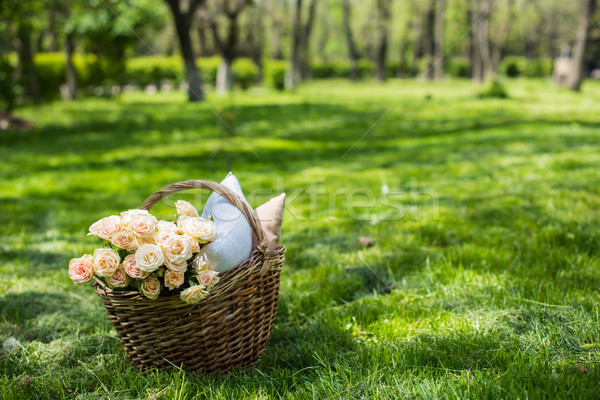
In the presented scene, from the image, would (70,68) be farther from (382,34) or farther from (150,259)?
(382,34)

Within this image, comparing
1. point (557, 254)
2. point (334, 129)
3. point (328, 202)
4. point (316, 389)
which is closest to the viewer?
point (316, 389)

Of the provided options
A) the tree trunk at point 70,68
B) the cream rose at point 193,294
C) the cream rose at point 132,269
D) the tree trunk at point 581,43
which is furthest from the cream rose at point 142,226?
the tree trunk at point 581,43

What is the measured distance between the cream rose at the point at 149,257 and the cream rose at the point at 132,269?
34 mm

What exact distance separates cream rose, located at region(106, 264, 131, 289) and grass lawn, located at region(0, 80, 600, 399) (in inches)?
17.3

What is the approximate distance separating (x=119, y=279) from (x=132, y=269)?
0.10m

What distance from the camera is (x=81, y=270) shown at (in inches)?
73.5

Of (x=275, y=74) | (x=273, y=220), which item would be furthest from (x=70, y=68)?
(x=273, y=220)

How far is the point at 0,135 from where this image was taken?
32.3 feet

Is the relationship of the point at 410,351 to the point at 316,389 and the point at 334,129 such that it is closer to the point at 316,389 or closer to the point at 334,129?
the point at 316,389

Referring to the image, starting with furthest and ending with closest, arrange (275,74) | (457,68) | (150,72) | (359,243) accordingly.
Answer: (457,68)
(150,72)
(275,74)
(359,243)

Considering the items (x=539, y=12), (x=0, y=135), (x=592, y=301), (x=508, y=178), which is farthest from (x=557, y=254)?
(x=539, y=12)

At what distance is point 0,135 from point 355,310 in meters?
10.1

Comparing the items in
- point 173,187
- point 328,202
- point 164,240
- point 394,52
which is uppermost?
point 394,52

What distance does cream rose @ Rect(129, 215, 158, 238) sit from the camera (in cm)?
190
